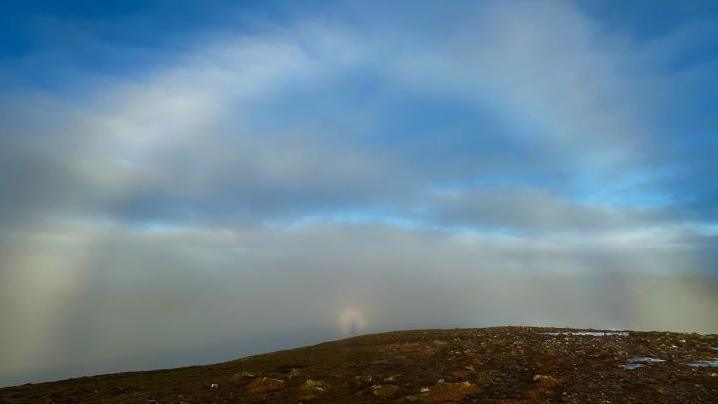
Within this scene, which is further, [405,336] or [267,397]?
[405,336]

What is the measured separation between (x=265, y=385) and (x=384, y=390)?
27.6 feet

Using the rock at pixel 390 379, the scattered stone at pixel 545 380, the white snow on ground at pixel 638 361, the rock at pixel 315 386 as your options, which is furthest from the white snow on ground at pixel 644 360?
the rock at pixel 315 386

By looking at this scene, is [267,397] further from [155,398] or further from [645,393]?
[645,393]

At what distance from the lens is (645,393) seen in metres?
24.7

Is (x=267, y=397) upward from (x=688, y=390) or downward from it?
upward

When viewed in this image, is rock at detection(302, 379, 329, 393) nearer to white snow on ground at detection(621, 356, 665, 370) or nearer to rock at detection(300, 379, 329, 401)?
rock at detection(300, 379, 329, 401)

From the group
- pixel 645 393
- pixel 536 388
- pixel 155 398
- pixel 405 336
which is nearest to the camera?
pixel 645 393

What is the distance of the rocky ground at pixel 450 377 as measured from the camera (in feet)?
85.1

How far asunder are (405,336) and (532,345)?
1673cm

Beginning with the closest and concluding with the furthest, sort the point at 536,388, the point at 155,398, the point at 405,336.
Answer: the point at 536,388 < the point at 155,398 < the point at 405,336

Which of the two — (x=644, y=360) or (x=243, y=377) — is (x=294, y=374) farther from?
→ (x=644, y=360)

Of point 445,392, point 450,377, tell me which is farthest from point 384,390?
point 450,377

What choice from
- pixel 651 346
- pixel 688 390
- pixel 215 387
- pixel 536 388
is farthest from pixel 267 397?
pixel 651 346

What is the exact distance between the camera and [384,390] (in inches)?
1073
